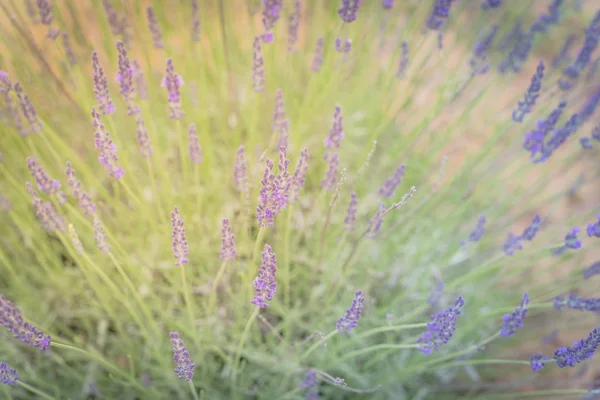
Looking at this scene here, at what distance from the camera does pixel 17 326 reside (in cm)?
95

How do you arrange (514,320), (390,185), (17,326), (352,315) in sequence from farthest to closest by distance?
(390,185) < (514,320) < (352,315) < (17,326)

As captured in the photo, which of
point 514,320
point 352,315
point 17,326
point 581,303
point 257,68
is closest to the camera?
point 17,326

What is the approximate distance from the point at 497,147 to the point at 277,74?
151cm

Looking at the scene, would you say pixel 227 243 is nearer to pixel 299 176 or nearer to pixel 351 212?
pixel 299 176

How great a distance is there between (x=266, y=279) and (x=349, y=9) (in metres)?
0.84

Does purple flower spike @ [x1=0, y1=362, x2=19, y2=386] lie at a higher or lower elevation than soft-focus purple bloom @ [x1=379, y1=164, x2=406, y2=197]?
lower

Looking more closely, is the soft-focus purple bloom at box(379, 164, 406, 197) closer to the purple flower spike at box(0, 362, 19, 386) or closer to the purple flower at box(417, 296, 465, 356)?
the purple flower at box(417, 296, 465, 356)

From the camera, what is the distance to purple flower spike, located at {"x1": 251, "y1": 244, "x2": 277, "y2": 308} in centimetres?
94

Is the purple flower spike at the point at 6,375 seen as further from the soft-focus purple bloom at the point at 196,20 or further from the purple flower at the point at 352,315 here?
the soft-focus purple bloom at the point at 196,20

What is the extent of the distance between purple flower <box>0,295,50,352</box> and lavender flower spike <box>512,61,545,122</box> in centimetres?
142

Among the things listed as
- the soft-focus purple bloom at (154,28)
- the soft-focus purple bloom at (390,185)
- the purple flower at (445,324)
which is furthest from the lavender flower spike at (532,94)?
the soft-focus purple bloom at (154,28)

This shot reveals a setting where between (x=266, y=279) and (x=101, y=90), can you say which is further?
(x=101, y=90)

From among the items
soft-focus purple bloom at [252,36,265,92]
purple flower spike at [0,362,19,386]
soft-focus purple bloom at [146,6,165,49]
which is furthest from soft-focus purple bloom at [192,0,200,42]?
purple flower spike at [0,362,19,386]

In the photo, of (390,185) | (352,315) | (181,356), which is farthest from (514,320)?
(181,356)
